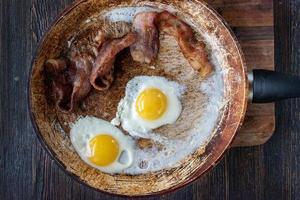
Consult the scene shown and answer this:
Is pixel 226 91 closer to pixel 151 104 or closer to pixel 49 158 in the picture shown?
pixel 151 104

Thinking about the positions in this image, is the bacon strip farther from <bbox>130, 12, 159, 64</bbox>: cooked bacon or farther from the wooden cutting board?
the wooden cutting board

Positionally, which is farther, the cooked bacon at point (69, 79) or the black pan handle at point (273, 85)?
the cooked bacon at point (69, 79)

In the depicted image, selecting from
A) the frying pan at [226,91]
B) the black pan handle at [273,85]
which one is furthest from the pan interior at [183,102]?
the black pan handle at [273,85]

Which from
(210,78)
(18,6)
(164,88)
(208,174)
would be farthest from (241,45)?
(18,6)

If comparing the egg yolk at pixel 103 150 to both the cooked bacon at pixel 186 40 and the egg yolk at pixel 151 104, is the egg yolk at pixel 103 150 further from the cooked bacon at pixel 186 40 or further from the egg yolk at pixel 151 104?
the cooked bacon at pixel 186 40

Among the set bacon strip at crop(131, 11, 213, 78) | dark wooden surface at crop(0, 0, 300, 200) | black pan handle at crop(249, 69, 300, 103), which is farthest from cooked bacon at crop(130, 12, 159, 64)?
black pan handle at crop(249, 69, 300, 103)

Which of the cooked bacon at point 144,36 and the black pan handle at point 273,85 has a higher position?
the cooked bacon at point 144,36
